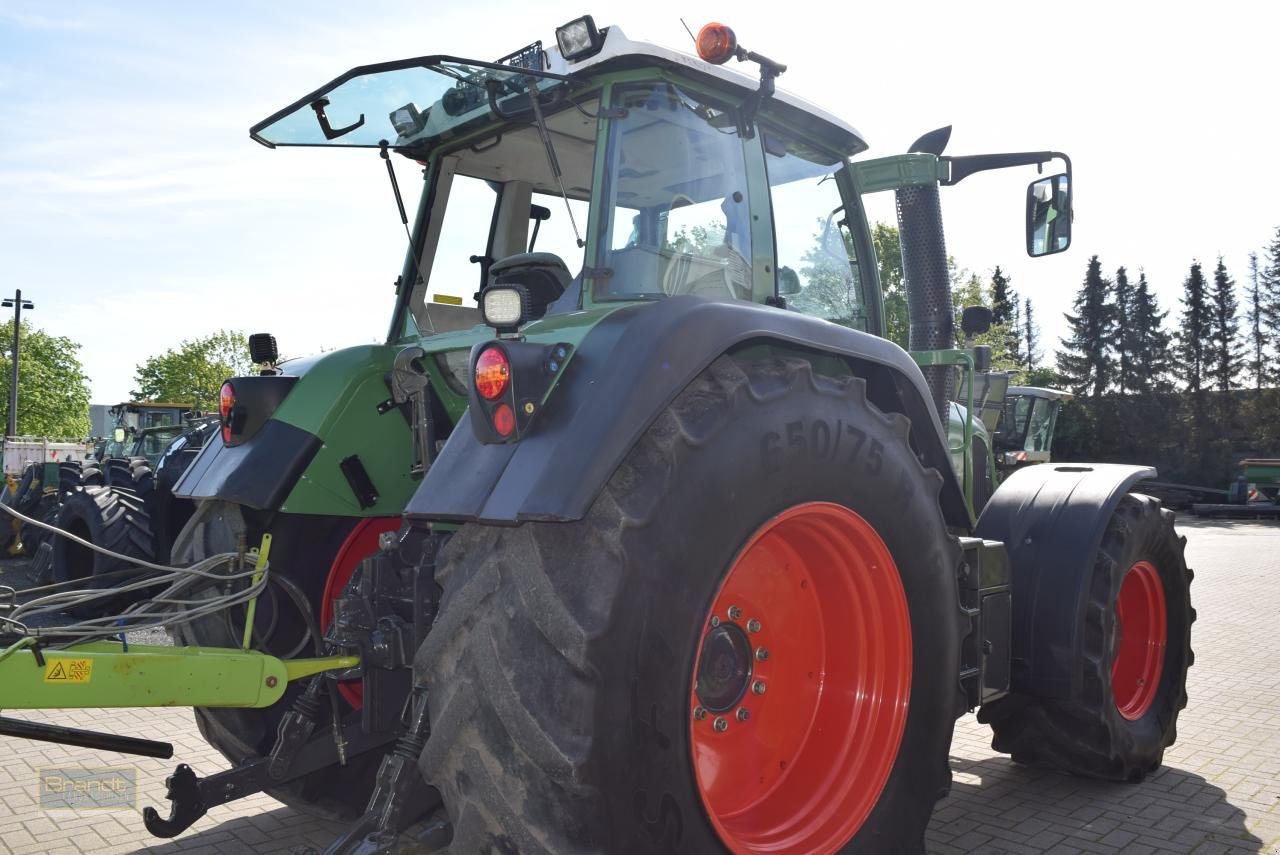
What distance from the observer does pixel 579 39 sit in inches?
123

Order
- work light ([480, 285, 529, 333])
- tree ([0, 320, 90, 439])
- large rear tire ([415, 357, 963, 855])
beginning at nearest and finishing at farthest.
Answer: large rear tire ([415, 357, 963, 855])
work light ([480, 285, 529, 333])
tree ([0, 320, 90, 439])

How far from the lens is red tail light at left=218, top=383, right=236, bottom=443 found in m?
3.54

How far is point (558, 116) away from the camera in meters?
3.58

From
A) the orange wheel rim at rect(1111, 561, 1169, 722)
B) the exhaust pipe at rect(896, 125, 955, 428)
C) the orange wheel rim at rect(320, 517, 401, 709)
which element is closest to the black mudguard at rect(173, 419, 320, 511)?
the orange wheel rim at rect(320, 517, 401, 709)

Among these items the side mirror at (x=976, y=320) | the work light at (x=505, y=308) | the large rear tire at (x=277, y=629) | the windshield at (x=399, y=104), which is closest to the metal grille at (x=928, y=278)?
the side mirror at (x=976, y=320)

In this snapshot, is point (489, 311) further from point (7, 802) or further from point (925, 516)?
point (7, 802)

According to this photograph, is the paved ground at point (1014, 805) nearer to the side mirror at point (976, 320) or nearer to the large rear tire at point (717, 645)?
the large rear tire at point (717, 645)

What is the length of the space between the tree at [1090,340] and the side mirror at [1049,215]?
5428cm

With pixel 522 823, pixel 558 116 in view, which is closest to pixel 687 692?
pixel 522 823

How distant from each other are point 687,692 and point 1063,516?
2552mm

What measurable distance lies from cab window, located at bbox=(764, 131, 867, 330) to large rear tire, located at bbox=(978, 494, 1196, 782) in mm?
1505

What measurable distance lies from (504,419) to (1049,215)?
290 cm

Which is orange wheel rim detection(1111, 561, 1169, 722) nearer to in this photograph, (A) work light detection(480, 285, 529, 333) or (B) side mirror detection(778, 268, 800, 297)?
(B) side mirror detection(778, 268, 800, 297)

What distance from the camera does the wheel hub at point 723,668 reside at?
2.66 meters
